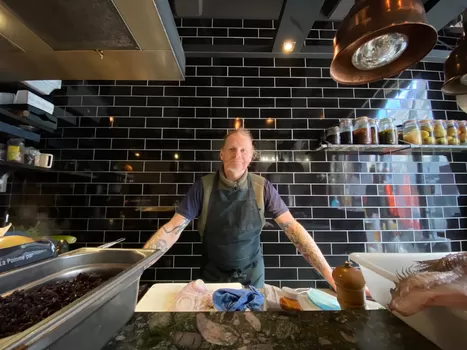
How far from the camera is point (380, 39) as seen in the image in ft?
1.83

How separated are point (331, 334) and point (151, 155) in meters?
1.48

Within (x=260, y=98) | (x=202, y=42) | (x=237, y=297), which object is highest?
(x=202, y=42)

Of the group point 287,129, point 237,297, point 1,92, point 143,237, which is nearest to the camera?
point 237,297

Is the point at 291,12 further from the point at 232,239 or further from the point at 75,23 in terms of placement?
the point at 232,239

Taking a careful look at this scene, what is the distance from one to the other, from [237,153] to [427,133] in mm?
1265

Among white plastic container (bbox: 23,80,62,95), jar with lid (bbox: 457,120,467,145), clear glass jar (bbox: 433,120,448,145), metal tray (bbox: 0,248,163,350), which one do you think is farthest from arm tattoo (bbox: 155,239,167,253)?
jar with lid (bbox: 457,120,467,145)

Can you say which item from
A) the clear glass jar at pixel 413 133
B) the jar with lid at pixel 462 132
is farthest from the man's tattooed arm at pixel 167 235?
the jar with lid at pixel 462 132

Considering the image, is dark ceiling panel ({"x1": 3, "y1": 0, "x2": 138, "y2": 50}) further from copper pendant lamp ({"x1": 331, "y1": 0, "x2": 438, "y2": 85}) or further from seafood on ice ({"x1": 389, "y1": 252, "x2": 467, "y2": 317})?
seafood on ice ({"x1": 389, "y1": 252, "x2": 467, "y2": 317})

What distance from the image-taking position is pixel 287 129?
1.59 metres

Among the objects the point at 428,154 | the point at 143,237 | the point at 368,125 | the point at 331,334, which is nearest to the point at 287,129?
the point at 368,125

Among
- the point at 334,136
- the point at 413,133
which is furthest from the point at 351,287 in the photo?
the point at 413,133

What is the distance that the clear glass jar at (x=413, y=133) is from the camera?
1374mm

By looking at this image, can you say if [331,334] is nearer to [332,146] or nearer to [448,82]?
[448,82]

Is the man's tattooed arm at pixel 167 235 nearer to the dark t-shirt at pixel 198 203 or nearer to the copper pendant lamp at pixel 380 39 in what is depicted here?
the dark t-shirt at pixel 198 203
